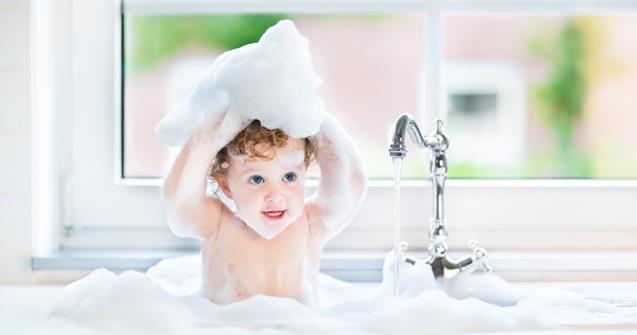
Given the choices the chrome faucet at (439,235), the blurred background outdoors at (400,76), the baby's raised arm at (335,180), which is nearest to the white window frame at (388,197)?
the blurred background outdoors at (400,76)

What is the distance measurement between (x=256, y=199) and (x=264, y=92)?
152 millimetres

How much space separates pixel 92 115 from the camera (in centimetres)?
142

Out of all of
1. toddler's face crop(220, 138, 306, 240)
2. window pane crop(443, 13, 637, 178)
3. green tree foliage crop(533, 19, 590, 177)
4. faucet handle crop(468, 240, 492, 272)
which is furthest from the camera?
green tree foliage crop(533, 19, 590, 177)

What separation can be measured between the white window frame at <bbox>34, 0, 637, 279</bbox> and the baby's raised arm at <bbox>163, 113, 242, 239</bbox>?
0.33 m

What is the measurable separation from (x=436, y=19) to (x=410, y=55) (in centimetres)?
26

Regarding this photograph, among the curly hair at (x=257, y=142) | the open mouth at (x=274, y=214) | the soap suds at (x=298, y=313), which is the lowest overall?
the soap suds at (x=298, y=313)

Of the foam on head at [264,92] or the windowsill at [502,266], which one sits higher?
the foam on head at [264,92]

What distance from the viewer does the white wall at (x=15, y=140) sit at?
51.3 inches

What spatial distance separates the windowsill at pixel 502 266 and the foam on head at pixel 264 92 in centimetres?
36

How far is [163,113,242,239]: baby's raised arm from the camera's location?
1045 mm

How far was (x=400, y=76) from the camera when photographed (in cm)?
167

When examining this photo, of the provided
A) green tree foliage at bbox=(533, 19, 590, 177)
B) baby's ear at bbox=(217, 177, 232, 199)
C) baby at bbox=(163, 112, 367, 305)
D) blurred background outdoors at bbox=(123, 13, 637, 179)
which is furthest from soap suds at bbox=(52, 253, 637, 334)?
green tree foliage at bbox=(533, 19, 590, 177)

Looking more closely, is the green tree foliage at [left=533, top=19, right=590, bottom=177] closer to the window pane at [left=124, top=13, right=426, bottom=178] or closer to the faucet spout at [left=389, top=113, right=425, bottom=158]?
the window pane at [left=124, top=13, right=426, bottom=178]

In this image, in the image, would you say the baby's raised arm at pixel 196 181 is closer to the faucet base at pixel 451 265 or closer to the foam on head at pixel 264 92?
the foam on head at pixel 264 92
